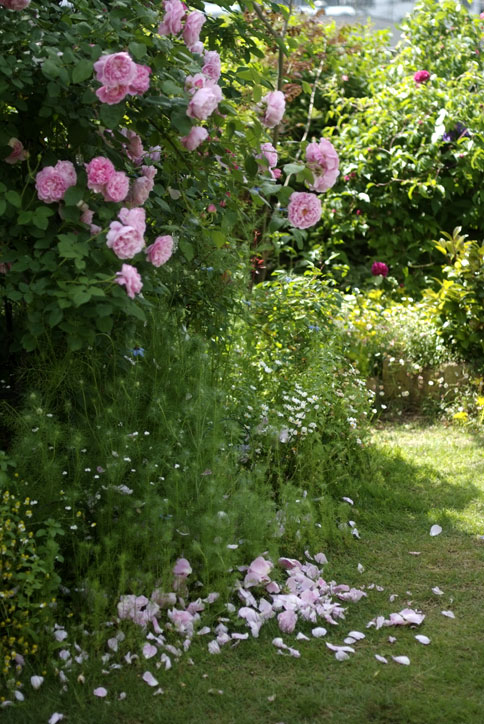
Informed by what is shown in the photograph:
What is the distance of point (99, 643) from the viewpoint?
95.5 inches

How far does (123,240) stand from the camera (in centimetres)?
240

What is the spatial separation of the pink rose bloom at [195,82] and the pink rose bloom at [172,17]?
0.20 meters

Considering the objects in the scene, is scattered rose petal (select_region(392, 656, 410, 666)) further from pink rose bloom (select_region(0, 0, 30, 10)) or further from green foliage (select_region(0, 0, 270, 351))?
pink rose bloom (select_region(0, 0, 30, 10))

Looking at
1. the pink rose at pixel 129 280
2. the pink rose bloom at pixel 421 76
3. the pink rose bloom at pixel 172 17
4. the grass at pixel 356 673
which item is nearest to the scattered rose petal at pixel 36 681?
the grass at pixel 356 673

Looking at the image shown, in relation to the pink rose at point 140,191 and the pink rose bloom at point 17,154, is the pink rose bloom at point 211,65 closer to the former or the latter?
the pink rose at point 140,191

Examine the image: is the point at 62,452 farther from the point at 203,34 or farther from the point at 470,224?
the point at 470,224

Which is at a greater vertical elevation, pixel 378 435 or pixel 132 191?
pixel 132 191

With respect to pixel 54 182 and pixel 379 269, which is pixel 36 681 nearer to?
pixel 54 182

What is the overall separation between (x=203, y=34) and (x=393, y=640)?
240 centimetres

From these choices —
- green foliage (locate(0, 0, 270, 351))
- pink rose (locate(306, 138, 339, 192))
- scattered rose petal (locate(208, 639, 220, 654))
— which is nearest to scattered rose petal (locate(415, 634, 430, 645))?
scattered rose petal (locate(208, 639, 220, 654))

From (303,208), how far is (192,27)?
69 cm

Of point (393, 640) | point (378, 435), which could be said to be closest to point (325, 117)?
point (378, 435)

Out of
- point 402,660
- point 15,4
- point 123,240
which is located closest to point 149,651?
point 402,660

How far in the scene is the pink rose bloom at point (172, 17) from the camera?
8.41 feet
